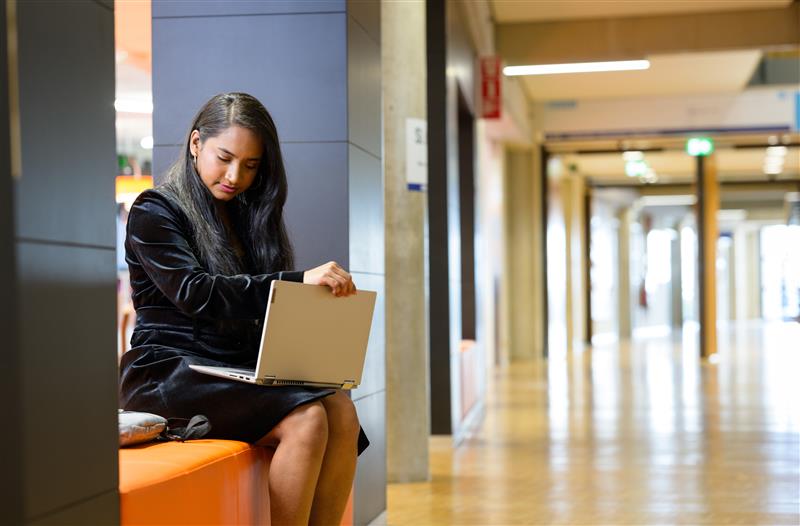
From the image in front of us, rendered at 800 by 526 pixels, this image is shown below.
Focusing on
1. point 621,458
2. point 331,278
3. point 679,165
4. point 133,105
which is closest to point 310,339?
point 331,278

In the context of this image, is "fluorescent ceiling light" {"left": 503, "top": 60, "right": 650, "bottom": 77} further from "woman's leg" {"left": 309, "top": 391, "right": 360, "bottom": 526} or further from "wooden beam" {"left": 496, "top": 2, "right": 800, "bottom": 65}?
"woman's leg" {"left": 309, "top": 391, "right": 360, "bottom": 526}

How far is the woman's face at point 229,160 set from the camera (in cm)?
302

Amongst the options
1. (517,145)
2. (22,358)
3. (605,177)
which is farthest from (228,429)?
(605,177)

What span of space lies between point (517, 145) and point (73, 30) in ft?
47.2

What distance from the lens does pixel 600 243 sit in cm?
2697

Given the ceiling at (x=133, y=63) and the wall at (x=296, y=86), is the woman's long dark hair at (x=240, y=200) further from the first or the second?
the ceiling at (x=133, y=63)

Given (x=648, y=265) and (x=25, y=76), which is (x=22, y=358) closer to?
(x=25, y=76)

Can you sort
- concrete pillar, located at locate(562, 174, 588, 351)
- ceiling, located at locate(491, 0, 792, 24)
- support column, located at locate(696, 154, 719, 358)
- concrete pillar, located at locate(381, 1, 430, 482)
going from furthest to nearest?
concrete pillar, located at locate(562, 174, 588, 351) < support column, located at locate(696, 154, 719, 358) < ceiling, located at locate(491, 0, 792, 24) < concrete pillar, located at locate(381, 1, 430, 482)

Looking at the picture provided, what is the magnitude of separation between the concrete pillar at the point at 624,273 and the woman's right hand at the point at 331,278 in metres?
22.1

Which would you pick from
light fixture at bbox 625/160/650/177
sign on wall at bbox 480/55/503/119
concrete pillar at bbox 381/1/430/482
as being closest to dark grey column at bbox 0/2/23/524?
concrete pillar at bbox 381/1/430/482

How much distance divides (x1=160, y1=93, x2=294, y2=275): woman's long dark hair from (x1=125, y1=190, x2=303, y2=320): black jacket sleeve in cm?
11

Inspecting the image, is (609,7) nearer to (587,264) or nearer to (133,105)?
(133,105)

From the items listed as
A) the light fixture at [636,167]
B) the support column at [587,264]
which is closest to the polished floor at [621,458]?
the light fixture at [636,167]

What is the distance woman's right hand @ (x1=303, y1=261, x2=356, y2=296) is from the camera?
114 inches
